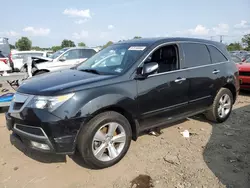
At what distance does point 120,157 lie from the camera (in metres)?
3.33

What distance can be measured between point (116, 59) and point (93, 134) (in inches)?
57.4

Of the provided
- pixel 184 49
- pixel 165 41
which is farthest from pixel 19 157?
pixel 184 49

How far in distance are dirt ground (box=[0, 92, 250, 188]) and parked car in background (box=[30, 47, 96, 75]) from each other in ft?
17.4

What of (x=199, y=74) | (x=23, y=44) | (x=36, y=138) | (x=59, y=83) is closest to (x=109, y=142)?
(x=36, y=138)

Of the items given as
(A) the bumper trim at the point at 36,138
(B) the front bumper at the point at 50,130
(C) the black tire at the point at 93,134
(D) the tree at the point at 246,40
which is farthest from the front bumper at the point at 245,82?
(D) the tree at the point at 246,40

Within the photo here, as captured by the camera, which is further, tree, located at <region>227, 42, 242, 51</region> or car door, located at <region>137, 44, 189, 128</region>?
tree, located at <region>227, 42, 242, 51</region>

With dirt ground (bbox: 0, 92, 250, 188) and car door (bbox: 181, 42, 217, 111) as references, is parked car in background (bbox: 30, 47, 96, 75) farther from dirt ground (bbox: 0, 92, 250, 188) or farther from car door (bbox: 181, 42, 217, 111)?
car door (bbox: 181, 42, 217, 111)

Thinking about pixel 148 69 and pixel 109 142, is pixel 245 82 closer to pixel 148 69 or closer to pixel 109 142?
pixel 148 69

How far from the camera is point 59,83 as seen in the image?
10.3 ft

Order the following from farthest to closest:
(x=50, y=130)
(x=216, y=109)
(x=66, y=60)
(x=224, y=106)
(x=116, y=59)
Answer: (x=66, y=60) < (x=224, y=106) < (x=216, y=109) < (x=116, y=59) < (x=50, y=130)

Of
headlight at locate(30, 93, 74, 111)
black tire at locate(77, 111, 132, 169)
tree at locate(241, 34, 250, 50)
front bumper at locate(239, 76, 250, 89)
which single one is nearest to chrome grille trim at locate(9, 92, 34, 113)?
headlight at locate(30, 93, 74, 111)

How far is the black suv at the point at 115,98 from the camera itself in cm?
283

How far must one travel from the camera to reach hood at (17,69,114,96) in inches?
114

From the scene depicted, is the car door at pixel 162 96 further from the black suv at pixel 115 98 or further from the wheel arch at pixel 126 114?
the wheel arch at pixel 126 114
